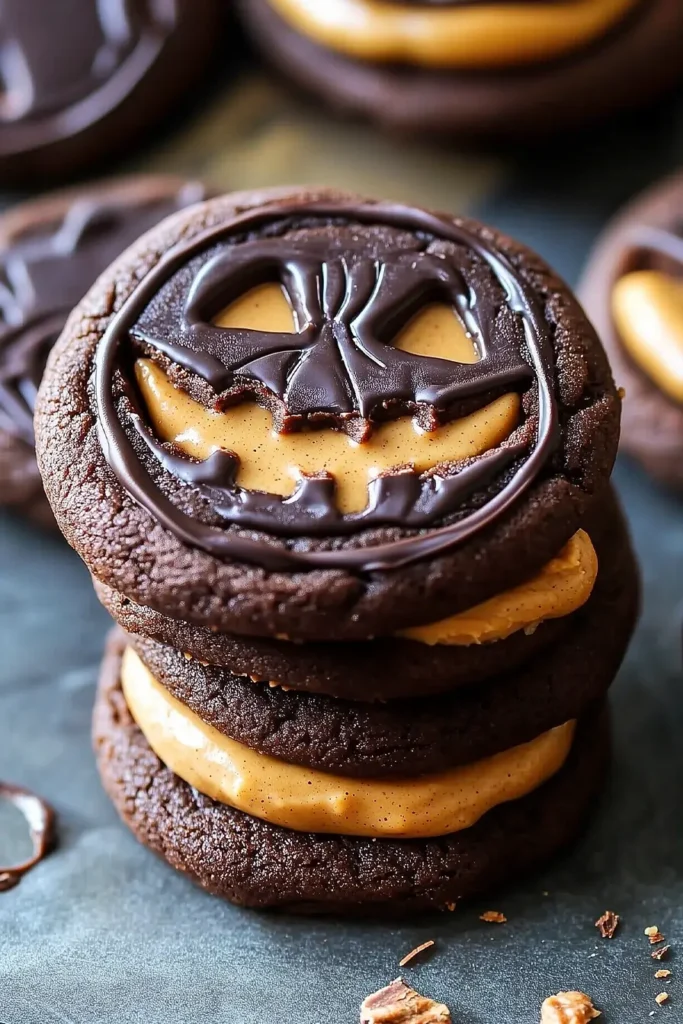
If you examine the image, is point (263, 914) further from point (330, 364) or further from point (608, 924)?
point (330, 364)

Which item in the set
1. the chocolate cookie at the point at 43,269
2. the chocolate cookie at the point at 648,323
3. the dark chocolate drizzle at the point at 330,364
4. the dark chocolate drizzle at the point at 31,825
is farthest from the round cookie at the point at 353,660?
the chocolate cookie at the point at 648,323

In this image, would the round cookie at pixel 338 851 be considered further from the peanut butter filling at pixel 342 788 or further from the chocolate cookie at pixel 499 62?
the chocolate cookie at pixel 499 62

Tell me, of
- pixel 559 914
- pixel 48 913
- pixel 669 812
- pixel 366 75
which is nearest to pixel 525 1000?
pixel 559 914

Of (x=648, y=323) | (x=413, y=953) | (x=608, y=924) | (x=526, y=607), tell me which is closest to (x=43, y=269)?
(x=648, y=323)

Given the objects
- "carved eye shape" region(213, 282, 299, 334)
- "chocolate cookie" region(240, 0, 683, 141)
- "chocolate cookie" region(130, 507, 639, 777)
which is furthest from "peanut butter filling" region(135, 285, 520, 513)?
"chocolate cookie" region(240, 0, 683, 141)

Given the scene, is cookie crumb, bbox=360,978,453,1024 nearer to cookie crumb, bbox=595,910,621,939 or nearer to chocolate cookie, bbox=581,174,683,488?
cookie crumb, bbox=595,910,621,939
